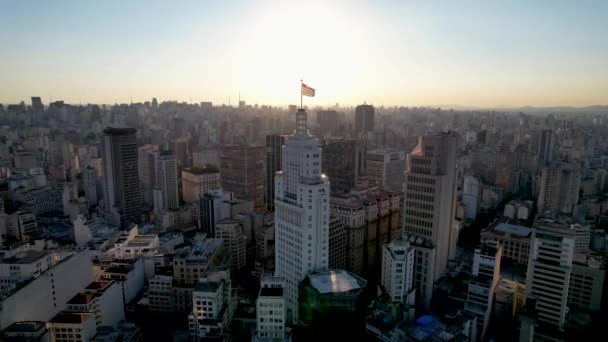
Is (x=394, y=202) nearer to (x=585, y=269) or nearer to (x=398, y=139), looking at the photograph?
(x=585, y=269)

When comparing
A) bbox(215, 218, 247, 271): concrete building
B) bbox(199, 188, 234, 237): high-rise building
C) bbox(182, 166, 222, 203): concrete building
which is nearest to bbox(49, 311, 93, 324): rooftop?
bbox(215, 218, 247, 271): concrete building

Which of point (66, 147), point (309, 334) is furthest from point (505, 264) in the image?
point (66, 147)

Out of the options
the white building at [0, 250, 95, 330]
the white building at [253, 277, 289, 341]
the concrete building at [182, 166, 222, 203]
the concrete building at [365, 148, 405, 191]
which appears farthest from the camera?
the concrete building at [365, 148, 405, 191]

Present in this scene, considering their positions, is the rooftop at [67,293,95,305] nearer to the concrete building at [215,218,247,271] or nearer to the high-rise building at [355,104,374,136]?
the concrete building at [215,218,247,271]

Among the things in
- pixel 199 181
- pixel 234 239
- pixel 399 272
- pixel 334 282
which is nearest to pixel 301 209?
pixel 334 282

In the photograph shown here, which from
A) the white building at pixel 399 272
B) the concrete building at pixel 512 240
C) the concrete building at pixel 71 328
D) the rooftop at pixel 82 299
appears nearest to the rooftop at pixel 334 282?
the white building at pixel 399 272

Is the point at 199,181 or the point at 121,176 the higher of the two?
the point at 121,176

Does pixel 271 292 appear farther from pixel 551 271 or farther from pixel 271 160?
pixel 271 160
